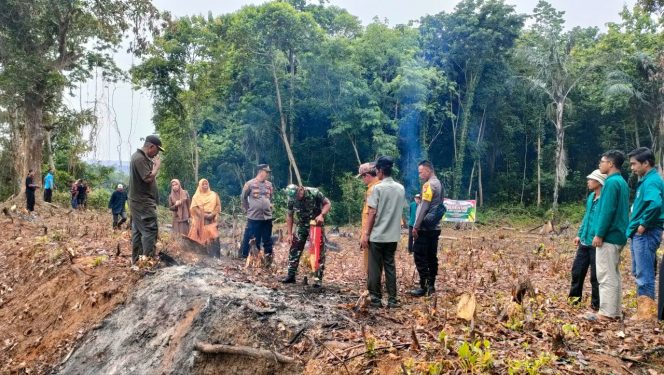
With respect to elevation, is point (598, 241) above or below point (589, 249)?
above

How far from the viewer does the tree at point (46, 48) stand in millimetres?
16688

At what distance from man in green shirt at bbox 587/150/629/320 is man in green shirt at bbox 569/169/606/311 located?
1.05 ft

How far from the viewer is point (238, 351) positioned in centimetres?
438

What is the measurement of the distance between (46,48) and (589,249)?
19918mm

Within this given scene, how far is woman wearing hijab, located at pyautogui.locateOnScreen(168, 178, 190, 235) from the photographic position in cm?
884

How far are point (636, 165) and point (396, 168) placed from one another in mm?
22156

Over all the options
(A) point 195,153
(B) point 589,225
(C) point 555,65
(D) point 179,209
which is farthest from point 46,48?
(C) point 555,65

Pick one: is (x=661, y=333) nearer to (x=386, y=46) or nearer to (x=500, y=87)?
(x=386, y=46)

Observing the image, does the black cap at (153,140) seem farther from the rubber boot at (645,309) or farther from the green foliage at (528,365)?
the rubber boot at (645,309)

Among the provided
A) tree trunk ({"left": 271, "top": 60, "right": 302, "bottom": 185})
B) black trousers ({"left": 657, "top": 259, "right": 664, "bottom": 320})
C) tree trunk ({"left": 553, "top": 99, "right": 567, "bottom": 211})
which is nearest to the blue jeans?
black trousers ({"left": 657, "top": 259, "right": 664, "bottom": 320})

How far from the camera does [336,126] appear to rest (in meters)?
25.7

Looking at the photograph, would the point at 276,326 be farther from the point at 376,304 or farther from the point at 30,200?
the point at 30,200

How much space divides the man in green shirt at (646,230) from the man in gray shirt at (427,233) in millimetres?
2119

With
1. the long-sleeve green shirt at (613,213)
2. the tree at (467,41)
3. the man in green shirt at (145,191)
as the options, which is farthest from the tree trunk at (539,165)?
the man in green shirt at (145,191)
